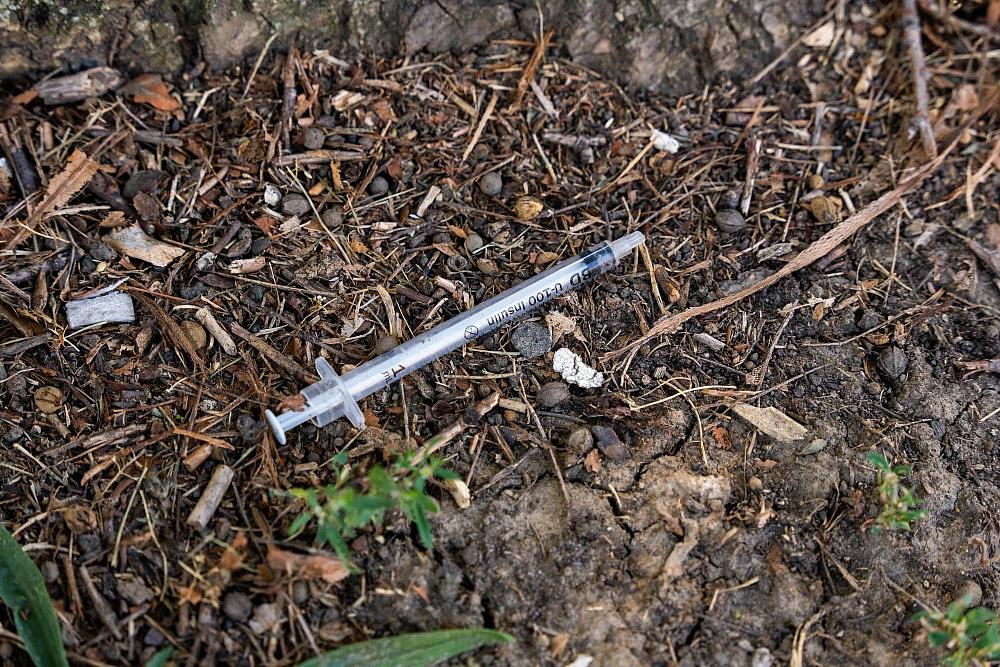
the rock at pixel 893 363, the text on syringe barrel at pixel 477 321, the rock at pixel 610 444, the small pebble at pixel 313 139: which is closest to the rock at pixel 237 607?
the text on syringe barrel at pixel 477 321

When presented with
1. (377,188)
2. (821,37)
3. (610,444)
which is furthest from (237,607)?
(821,37)

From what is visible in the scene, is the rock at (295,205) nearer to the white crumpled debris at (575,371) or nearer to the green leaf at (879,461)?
the white crumpled debris at (575,371)

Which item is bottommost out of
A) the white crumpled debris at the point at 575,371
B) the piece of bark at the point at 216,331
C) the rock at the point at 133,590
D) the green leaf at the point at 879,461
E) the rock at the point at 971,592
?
the rock at the point at 971,592

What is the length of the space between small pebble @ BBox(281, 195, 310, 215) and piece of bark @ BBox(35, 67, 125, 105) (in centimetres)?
71

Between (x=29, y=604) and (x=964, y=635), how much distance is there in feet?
7.53

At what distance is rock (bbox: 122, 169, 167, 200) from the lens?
250cm

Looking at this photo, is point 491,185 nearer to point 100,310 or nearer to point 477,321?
point 477,321

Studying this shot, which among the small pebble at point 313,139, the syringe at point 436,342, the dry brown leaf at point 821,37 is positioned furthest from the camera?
the dry brown leaf at point 821,37

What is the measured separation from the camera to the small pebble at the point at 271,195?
8.39 ft

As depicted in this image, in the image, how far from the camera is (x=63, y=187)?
2.44m

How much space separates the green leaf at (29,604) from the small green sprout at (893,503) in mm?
2112

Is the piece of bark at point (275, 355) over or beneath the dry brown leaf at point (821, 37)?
beneath

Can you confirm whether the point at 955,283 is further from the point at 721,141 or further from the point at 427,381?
the point at 427,381

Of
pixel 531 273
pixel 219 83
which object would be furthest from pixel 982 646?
pixel 219 83
